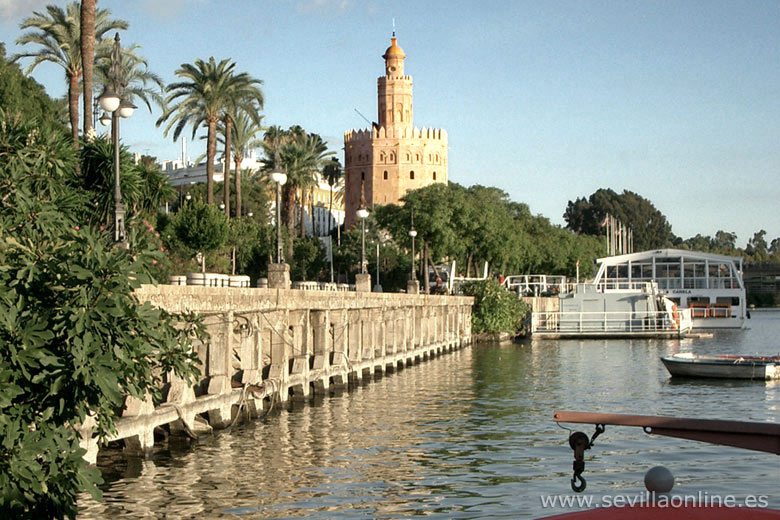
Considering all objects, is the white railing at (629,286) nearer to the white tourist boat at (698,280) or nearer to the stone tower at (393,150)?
the white tourist boat at (698,280)

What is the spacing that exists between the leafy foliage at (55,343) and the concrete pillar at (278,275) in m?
13.8

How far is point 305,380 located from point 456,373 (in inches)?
535

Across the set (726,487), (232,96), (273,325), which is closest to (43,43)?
(232,96)

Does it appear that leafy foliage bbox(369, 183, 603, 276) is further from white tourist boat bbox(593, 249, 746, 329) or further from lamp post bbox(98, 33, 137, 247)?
lamp post bbox(98, 33, 137, 247)

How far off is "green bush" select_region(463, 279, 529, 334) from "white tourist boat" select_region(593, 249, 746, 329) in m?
16.8

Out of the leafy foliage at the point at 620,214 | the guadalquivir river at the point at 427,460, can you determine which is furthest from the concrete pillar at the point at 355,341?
the leafy foliage at the point at 620,214

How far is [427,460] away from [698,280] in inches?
2753

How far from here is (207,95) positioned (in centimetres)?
5491

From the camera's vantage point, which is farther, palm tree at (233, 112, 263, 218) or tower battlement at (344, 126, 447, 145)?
tower battlement at (344, 126, 447, 145)

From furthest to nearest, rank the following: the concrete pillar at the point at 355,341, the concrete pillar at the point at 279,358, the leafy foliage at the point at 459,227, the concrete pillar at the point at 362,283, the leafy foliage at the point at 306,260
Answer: the leafy foliage at the point at 306,260, the leafy foliage at the point at 459,227, the concrete pillar at the point at 362,283, the concrete pillar at the point at 355,341, the concrete pillar at the point at 279,358

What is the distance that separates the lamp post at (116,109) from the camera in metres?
16.5

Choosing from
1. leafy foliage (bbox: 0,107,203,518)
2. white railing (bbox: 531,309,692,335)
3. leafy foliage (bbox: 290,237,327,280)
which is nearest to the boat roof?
white railing (bbox: 531,309,692,335)

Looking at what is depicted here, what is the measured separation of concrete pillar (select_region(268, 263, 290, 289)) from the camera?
80.2ft

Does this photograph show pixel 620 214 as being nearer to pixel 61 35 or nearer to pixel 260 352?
pixel 61 35
